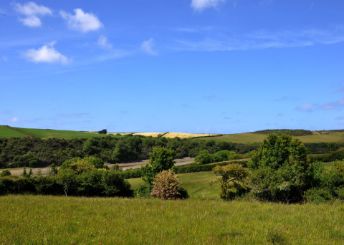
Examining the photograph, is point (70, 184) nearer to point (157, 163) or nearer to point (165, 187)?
point (165, 187)

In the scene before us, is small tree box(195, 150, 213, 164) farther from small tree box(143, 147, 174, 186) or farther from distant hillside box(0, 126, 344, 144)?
small tree box(143, 147, 174, 186)

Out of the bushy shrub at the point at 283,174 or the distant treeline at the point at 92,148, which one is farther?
the distant treeline at the point at 92,148

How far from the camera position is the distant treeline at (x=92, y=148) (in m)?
144

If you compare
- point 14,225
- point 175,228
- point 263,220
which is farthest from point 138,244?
point 263,220

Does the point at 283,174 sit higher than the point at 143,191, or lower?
higher

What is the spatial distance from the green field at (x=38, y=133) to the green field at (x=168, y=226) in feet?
467

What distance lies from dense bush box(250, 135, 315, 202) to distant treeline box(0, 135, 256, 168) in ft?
258

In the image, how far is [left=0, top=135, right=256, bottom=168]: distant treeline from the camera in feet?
471

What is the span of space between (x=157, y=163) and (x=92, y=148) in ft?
241

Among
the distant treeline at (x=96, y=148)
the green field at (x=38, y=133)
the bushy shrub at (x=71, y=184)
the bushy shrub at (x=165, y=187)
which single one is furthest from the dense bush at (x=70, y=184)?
the green field at (x=38, y=133)

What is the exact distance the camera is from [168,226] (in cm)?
1476

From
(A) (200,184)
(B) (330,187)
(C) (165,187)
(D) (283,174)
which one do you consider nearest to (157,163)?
(A) (200,184)

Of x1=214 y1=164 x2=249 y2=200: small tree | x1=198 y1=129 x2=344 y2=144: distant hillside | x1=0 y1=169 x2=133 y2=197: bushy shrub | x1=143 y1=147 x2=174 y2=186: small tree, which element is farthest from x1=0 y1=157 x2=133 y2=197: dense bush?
x1=198 y1=129 x2=344 y2=144: distant hillside

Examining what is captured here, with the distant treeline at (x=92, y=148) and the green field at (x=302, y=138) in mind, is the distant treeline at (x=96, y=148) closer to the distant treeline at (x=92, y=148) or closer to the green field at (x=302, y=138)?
the distant treeline at (x=92, y=148)
